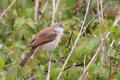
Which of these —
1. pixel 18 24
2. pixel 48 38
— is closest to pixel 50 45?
pixel 48 38

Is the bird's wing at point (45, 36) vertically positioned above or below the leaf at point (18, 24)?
below

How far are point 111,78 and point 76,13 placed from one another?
436cm

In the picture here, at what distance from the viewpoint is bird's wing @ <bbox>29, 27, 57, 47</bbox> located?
5125mm

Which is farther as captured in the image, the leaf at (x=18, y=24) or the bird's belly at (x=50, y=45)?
the bird's belly at (x=50, y=45)

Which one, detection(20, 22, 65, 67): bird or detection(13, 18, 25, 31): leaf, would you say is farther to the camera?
detection(20, 22, 65, 67): bird

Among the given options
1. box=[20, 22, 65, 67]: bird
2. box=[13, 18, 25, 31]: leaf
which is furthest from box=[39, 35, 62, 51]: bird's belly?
box=[13, 18, 25, 31]: leaf

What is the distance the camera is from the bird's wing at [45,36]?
202 inches

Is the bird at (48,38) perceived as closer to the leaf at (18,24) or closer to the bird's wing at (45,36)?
the bird's wing at (45,36)

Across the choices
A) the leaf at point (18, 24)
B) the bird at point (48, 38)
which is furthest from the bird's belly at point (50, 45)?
the leaf at point (18, 24)

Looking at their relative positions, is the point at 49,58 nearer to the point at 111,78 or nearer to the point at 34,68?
the point at 34,68

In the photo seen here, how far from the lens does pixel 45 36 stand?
5285 mm

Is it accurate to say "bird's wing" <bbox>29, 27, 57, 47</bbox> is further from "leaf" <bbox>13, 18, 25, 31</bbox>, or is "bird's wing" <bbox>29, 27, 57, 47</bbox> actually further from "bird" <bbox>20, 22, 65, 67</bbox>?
"leaf" <bbox>13, 18, 25, 31</bbox>

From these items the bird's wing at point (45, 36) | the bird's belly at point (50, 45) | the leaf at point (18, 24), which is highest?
the leaf at point (18, 24)

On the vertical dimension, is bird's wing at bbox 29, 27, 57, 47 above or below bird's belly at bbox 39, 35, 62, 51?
above
